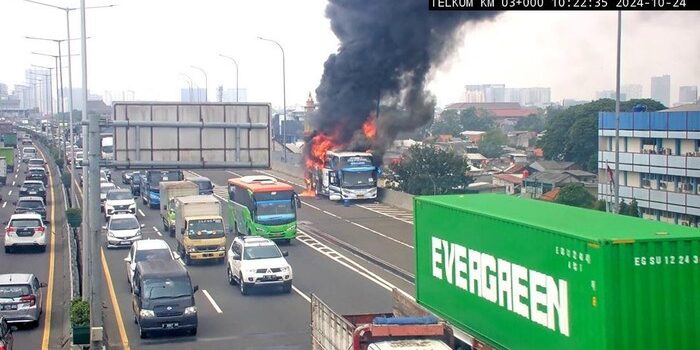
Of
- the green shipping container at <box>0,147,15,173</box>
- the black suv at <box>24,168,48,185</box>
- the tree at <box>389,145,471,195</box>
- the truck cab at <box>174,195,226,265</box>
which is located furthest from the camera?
the green shipping container at <box>0,147,15,173</box>

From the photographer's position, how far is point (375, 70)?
62.1 metres

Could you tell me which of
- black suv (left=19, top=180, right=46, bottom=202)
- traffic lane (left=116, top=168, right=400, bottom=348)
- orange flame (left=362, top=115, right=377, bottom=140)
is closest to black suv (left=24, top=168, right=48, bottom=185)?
black suv (left=19, top=180, right=46, bottom=202)

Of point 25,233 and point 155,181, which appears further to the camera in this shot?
point 155,181

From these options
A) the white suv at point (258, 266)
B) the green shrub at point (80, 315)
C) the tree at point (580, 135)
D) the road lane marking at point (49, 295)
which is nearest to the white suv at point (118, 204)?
the road lane marking at point (49, 295)

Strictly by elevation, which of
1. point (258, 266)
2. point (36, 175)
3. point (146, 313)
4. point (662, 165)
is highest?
point (662, 165)

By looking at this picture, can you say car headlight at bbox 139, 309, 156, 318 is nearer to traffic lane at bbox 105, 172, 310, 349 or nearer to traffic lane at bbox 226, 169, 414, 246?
traffic lane at bbox 105, 172, 310, 349

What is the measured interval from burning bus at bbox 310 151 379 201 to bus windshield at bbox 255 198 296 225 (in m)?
15.4

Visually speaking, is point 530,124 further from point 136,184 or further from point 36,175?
point 136,184

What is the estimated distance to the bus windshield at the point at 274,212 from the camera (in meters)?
38.6

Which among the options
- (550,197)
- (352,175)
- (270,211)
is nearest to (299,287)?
(270,211)

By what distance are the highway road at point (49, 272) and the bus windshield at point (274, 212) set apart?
7566mm

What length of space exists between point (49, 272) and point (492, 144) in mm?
80427

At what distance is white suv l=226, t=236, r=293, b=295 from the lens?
29156mm

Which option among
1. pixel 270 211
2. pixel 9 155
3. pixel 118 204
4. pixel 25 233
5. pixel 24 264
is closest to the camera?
pixel 24 264
